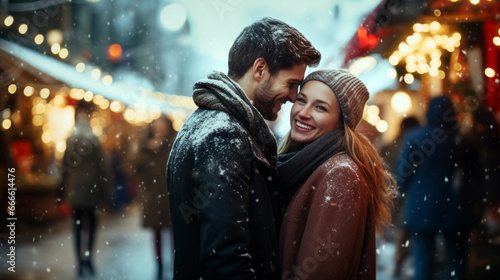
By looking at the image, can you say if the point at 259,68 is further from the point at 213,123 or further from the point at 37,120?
the point at 37,120

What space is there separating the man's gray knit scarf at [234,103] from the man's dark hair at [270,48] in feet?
0.59

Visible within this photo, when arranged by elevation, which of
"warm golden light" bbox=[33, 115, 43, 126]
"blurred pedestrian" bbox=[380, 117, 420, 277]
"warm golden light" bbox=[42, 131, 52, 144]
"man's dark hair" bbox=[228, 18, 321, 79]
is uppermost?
"warm golden light" bbox=[33, 115, 43, 126]

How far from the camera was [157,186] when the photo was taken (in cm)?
681

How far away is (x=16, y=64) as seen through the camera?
384 inches

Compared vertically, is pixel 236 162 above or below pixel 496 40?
below

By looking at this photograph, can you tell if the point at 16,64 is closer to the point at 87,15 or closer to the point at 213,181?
the point at 213,181

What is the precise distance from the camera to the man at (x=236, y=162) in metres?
2.13

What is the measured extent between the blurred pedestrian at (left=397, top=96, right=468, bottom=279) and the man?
319cm

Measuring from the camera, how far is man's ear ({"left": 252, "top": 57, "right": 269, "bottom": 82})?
251cm

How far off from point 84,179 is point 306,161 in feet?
17.3

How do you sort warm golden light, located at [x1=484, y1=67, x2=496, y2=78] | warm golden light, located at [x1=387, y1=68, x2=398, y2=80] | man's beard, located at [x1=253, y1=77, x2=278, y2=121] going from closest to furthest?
man's beard, located at [x1=253, y1=77, x2=278, y2=121] → warm golden light, located at [x1=484, y1=67, x2=496, y2=78] → warm golden light, located at [x1=387, y1=68, x2=398, y2=80]

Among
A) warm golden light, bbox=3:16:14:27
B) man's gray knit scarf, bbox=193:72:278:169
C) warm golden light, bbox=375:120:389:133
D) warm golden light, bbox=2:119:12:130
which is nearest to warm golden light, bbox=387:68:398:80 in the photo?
warm golden light, bbox=375:120:389:133

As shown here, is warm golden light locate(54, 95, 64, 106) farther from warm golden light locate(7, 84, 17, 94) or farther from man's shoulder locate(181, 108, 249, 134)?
man's shoulder locate(181, 108, 249, 134)

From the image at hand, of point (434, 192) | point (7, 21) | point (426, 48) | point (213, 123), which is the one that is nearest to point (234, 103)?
point (213, 123)
